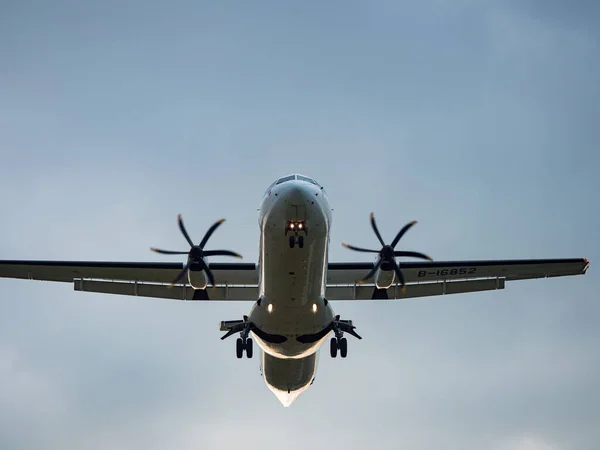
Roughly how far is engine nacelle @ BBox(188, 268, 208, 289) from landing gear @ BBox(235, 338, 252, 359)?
322 centimetres

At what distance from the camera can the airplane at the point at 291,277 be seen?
61.4ft

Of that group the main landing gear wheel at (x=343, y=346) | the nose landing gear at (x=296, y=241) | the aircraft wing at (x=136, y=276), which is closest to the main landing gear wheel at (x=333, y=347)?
the main landing gear wheel at (x=343, y=346)

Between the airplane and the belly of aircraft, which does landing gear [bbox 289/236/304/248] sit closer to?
the airplane

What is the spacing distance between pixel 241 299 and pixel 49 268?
24.2 feet

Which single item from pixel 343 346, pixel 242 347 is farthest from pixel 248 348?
pixel 343 346

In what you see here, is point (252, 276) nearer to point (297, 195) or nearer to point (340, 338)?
point (340, 338)

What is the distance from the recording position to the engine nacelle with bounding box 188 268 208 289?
20.3 metres

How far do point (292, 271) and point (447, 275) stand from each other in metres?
8.39

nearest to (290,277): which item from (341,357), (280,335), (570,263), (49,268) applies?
(280,335)

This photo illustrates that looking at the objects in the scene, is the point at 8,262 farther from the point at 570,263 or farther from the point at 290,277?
the point at 570,263

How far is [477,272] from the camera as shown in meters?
24.8

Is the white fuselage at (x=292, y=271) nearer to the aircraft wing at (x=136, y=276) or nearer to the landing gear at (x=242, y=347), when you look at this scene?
the landing gear at (x=242, y=347)

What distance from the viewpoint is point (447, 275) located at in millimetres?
24969

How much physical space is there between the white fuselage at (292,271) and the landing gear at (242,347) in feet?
1.68
